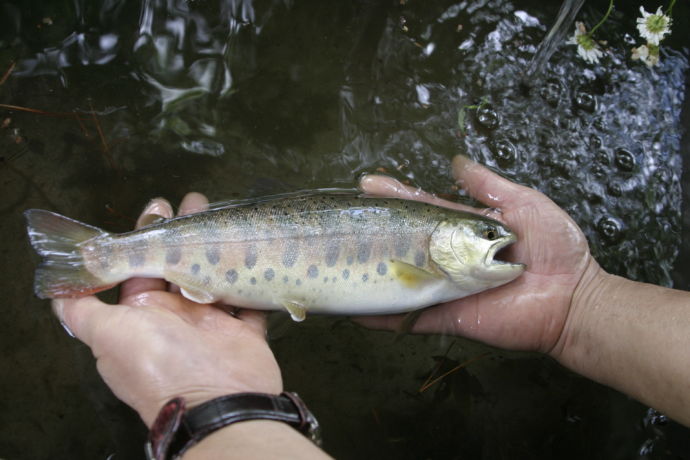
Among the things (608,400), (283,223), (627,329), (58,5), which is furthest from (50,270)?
(608,400)

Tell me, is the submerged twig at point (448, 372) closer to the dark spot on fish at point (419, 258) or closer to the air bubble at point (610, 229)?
the dark spot on fish at point (419, 258)

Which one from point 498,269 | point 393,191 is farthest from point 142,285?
point 498,269

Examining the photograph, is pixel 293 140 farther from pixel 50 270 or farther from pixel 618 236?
pixel 618 236

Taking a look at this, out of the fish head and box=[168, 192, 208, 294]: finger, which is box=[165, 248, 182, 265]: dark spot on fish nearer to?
box=[168, 192, 208, 294]: finger

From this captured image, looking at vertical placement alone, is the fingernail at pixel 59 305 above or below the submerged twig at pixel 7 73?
below

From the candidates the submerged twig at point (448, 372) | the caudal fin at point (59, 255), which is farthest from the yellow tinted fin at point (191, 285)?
the submerged twig at point (448, 372)

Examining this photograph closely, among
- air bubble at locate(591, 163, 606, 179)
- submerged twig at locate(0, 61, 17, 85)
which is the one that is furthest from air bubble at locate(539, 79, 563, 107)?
submerged twig at locate(0, 61, 17, 85)
